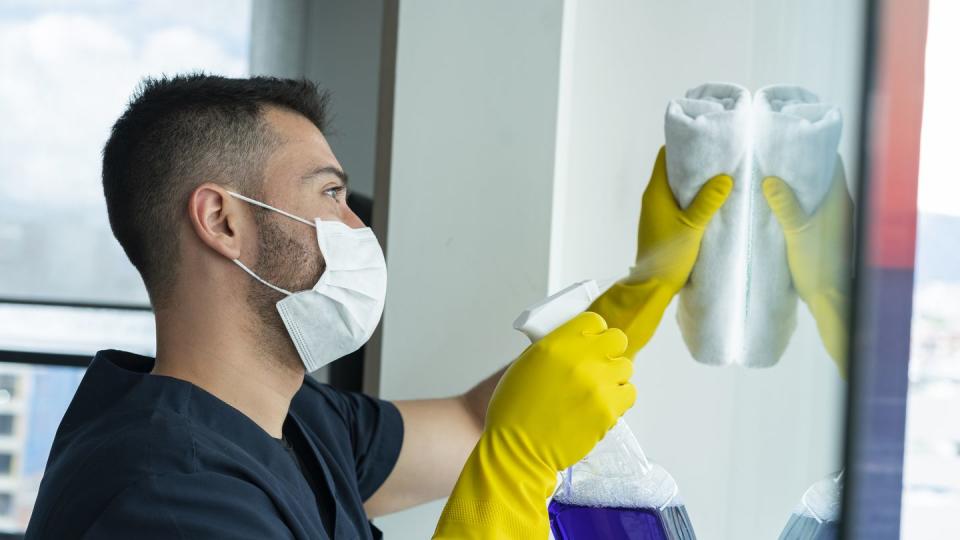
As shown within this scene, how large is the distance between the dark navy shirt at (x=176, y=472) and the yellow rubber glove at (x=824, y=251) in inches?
23.4

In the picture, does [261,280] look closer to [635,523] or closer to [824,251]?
[635,523]

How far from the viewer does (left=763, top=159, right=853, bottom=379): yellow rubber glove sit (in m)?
0.36

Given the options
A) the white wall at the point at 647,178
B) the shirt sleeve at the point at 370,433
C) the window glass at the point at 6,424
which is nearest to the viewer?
the white wall at the point at 647,178

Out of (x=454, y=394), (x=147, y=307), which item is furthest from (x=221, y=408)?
(x=147, y=307)

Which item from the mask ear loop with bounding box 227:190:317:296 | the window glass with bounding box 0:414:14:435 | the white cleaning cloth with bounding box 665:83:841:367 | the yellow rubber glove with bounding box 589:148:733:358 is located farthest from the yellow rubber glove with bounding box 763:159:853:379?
the window glass with bounding box 0:414:14:435

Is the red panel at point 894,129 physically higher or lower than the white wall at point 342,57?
lower

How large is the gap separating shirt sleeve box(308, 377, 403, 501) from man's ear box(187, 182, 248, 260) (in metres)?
0.34

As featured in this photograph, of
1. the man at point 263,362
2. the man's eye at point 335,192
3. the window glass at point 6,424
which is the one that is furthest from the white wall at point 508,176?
the window glass at point 6,424

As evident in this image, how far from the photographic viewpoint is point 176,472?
3.01 ft

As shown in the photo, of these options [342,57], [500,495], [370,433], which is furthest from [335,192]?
[342,57]

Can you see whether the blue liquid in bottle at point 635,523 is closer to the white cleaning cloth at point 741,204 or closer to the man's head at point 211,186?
the white cleaning cloth at point 741,204

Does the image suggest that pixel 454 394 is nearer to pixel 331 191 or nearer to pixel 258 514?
pixel 331 191

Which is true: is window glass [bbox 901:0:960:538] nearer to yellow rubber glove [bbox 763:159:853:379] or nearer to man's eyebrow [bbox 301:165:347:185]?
yellow rubber glove [bbox 763:159:853:379]

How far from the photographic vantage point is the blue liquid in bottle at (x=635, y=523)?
0.98m
